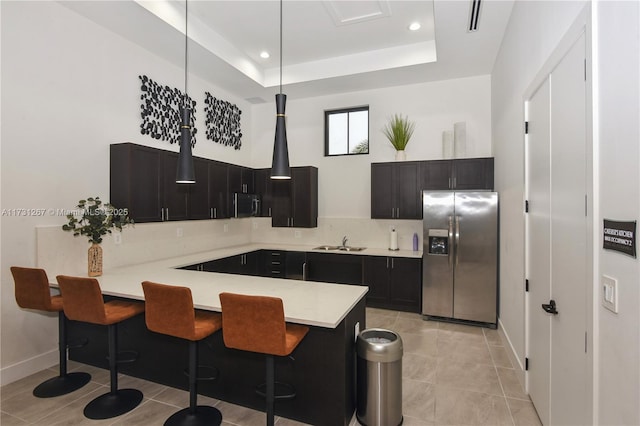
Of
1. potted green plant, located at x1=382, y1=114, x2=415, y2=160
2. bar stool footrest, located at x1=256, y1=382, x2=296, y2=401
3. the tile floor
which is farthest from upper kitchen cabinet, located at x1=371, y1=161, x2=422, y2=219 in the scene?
bar stool footrest, located at x1=256, y1=382, x2=296, y2=401

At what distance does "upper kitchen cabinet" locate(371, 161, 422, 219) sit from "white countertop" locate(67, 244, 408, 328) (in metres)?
2.45

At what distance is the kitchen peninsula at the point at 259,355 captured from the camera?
2129mm

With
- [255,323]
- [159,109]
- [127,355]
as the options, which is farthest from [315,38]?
[127,355]

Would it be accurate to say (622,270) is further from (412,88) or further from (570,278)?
(412,88)

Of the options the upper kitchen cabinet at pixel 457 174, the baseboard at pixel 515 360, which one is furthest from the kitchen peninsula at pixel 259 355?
the upper kitchen cabinet at pixel 457 174

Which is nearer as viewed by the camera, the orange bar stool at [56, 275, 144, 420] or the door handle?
the door handle

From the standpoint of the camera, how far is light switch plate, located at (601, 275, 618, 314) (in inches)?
51.0

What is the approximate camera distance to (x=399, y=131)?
4980 mm

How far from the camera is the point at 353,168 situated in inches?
217

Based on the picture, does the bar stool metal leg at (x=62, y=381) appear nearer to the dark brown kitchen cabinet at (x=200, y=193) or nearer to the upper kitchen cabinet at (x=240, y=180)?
the dark brown kitchen cabinet at (x=200, y=193)

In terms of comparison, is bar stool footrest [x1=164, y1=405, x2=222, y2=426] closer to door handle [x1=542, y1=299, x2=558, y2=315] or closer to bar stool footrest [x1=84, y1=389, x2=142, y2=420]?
bar stool footrest [x1=84, y1=389, x2=142, y2=420]

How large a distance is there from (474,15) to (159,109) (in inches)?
152

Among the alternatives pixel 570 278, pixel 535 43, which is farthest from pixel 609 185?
pixel 535 43

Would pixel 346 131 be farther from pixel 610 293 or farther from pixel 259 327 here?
pixel 610 293
